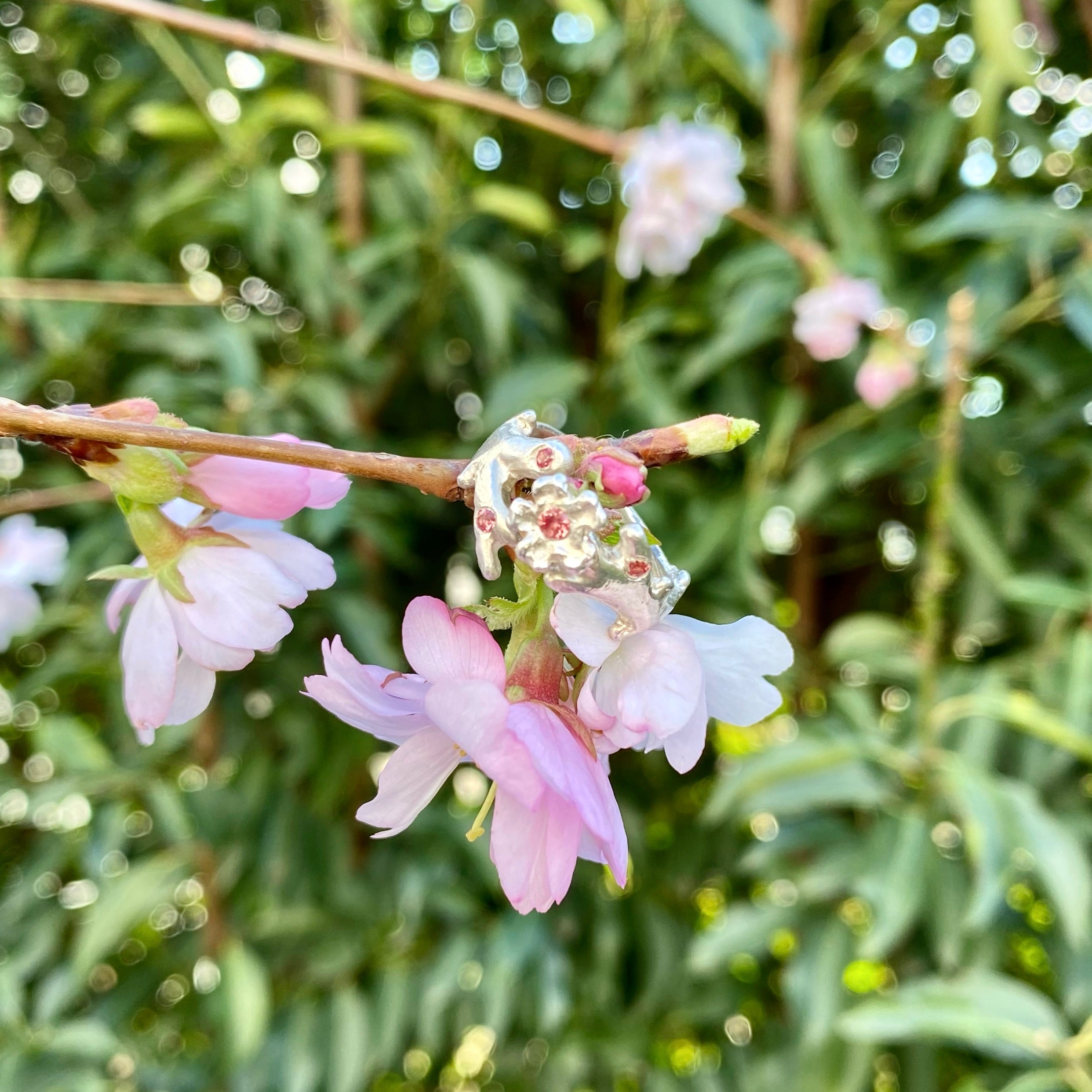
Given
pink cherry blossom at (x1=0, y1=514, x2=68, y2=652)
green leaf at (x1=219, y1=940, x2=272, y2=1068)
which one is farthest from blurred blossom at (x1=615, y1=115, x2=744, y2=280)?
green leaf at (x1=219, y1=940, x2=272, y2=1068)

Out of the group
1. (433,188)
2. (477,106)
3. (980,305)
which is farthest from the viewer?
(433,188)

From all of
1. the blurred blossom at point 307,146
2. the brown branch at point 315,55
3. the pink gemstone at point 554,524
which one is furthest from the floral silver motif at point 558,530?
the blurred blossom at point 307,146

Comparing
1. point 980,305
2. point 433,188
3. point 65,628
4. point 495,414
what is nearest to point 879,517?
point 980,305

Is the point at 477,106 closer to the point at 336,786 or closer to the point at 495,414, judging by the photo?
the point at 495,414

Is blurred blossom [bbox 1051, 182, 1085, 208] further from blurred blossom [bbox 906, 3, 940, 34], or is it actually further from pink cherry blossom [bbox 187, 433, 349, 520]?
pink cherry blossom [bbox 187, 433, 349, 520]

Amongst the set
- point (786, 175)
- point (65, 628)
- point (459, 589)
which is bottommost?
point (65, 628)

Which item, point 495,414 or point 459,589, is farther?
point 459,589

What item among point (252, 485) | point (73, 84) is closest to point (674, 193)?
point (252, 485)
